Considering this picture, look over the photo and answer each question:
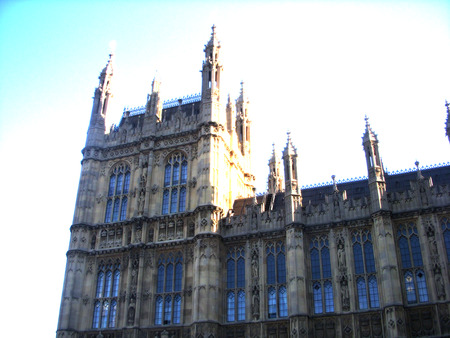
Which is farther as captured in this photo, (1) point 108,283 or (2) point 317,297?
(1) point 108,283

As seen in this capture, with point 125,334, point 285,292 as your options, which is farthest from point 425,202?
point 125,334

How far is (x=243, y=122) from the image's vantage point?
46.2m

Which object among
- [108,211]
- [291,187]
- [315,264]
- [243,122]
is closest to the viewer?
[315,264]

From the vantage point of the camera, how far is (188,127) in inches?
1497

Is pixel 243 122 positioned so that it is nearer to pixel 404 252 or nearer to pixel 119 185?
pixel 119 185

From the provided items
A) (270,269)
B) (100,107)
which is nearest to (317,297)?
(270,269)

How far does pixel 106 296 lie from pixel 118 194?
7.36 m

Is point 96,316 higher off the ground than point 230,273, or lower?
lower

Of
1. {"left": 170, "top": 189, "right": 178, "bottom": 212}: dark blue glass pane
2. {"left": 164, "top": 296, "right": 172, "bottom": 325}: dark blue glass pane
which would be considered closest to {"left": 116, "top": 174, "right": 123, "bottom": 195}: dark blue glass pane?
{"left": 170, "top": 189, "right": 178, "bottom": 212}: dark blue glass pane

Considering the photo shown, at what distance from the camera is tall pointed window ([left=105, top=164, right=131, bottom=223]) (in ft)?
119

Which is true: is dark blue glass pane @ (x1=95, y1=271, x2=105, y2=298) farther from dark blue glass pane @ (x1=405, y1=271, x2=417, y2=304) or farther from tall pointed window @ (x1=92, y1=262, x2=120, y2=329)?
dark blue glass pane @ (x1=405, y1=271, x2=417, y2=304)

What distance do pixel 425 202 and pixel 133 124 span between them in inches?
904

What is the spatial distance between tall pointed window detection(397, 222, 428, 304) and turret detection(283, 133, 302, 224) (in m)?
6.01

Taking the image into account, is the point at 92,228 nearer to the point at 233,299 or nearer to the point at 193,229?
the point at 193,229
